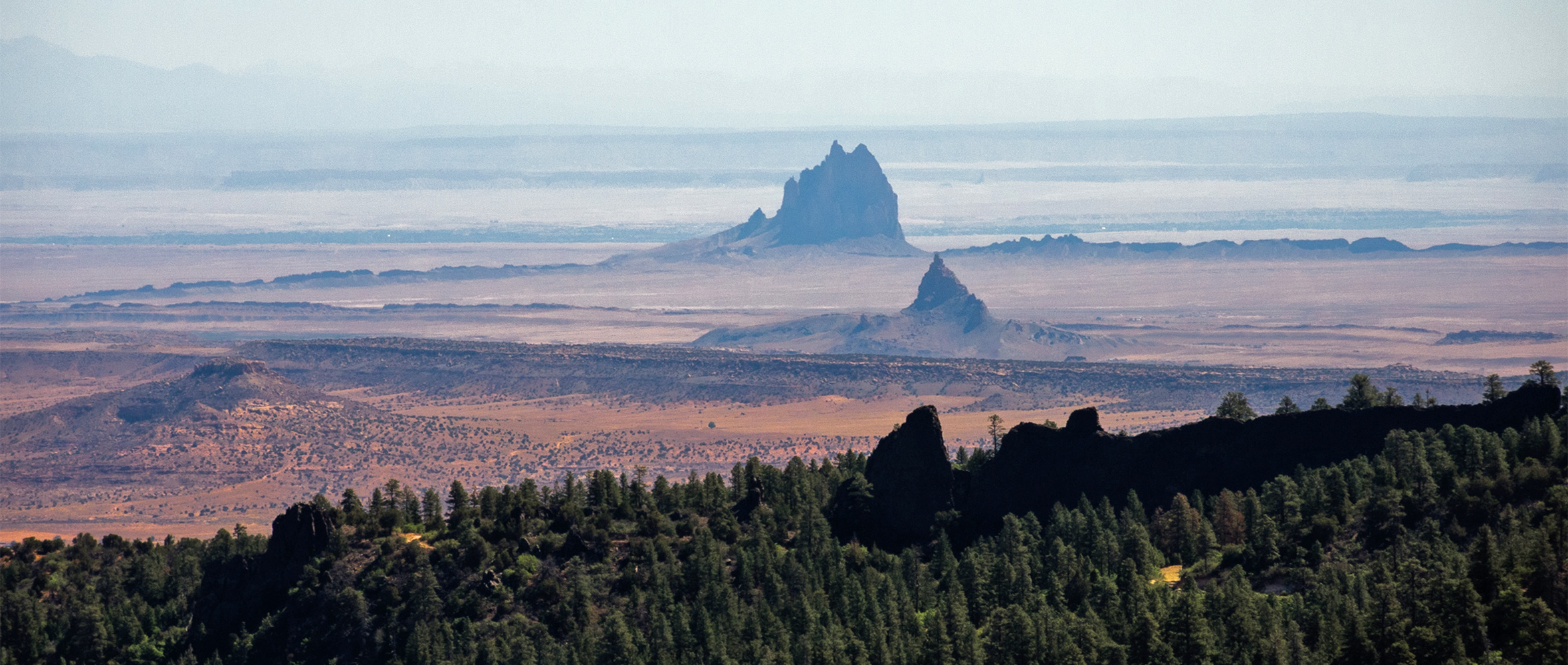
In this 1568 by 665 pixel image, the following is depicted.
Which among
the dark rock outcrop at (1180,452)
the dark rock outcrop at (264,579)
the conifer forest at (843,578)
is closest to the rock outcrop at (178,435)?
the conifer forest at (843,578)

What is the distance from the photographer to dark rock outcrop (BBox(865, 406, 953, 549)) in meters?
90.9

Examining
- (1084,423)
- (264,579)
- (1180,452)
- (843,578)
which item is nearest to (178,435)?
(264,579)

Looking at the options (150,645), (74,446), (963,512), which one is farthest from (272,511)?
(963,512)

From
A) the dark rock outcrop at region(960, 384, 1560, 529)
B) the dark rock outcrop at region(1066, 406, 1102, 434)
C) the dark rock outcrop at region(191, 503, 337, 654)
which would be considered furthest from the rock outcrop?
the dark rock outcrop at region(1066, 406, 1102, 434)

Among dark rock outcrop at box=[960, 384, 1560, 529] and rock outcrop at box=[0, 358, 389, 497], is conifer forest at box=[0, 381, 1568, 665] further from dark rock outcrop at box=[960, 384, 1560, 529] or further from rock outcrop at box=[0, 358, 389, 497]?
rock outcrop at box=[0, 358, 389, 497]

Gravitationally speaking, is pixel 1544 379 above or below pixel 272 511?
above

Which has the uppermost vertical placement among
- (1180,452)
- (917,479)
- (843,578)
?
(1180,452)

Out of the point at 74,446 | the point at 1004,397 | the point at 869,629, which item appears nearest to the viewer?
the point at 869,629

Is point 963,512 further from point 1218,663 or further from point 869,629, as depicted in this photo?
point 1218,663

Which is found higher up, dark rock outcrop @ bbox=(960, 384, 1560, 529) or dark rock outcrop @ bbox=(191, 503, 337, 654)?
dark rock outcrop @ bbox=(960, 384, 1560, 529)

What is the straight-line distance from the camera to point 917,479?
91375mm

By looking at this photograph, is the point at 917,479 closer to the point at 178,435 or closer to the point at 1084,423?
the point at 1084,423

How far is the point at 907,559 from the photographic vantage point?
84.4 meters

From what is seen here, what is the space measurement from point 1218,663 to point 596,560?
1204 inches
